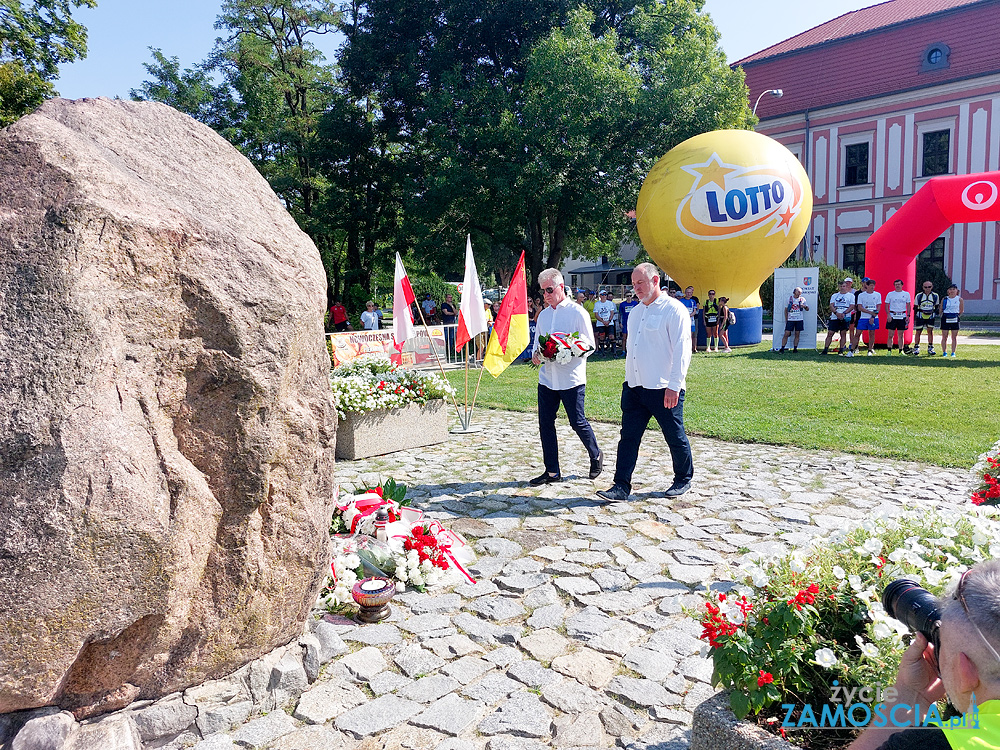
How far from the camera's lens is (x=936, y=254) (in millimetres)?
30953

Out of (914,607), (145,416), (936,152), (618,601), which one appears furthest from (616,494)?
(936,152)

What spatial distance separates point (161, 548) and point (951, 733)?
8.31 feet

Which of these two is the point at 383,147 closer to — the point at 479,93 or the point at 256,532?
the point at 479,93

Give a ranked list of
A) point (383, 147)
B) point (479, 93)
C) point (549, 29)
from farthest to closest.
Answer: point (383, 147), point (549, 29), point (479, 93)

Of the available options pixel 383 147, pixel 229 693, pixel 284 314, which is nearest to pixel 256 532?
pixel 229 693

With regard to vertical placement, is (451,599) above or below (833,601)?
below

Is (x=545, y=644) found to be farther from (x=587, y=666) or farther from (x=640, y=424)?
(x=640, y=424)

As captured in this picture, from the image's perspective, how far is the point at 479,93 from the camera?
71.9ft

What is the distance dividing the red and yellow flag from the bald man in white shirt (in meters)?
2.17

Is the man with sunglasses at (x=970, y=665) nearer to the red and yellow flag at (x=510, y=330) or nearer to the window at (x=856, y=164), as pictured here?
the red and yellow flag at (x=510, y=330)

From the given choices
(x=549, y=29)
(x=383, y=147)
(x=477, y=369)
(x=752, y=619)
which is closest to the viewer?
(x=752, y=619)

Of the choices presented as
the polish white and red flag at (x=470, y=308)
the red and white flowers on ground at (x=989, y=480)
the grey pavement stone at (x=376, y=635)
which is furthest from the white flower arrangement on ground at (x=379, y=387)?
the red and white flowers on ground at (x=989, y=480)

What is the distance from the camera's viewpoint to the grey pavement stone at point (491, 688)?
3.34 metres

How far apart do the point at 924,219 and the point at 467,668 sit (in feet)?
55.8
